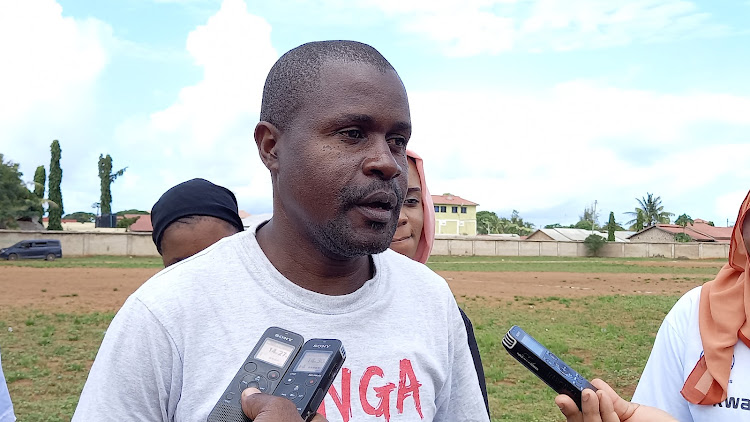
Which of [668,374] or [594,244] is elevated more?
[594,244]

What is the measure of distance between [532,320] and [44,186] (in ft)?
188

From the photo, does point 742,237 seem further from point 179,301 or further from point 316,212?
point 179,301

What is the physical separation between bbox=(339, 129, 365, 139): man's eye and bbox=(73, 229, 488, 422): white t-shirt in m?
0.38

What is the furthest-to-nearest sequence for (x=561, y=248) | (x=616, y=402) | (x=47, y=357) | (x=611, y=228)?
(x=611, y=228)
(x=561, y=248)
(x=47, y=357)
(x=616, y=402)

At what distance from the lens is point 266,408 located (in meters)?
1.16

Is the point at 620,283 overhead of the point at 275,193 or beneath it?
beneath

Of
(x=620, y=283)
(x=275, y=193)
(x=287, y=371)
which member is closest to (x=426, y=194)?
(x=275, y=193)

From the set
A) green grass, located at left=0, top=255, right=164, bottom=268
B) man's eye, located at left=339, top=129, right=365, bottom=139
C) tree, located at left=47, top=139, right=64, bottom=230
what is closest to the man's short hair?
man's eye, located at left=339, top=129, right=365, bottom=139

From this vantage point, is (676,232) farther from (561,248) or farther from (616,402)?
(616,402)

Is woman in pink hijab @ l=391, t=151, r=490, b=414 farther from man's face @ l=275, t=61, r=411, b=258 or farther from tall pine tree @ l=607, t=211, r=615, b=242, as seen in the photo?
tall pine tree @ l=607, t=211, r=615, b=242

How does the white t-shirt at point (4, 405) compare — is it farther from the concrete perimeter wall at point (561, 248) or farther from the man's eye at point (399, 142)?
the concrete perimeter wall at point (561, 248)

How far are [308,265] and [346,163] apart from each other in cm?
29

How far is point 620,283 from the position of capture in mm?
27188

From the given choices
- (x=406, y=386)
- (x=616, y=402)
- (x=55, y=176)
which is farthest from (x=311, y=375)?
(x=55, y=176)
